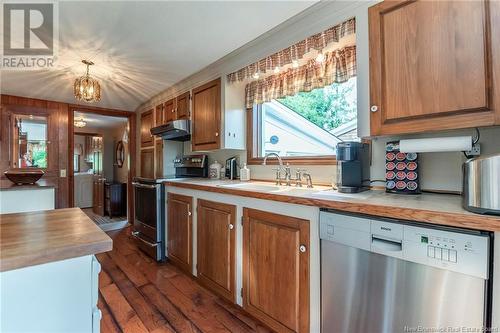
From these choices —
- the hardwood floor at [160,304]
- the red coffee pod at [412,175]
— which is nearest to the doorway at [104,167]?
the hardwood floor at [160,304]

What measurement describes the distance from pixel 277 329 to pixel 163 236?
1.75 m

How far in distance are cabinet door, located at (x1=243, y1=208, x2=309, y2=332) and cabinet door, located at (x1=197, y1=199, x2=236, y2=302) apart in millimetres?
154

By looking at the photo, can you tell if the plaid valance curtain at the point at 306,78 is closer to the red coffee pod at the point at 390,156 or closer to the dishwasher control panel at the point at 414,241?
the red coffee pod at the point at 390,156

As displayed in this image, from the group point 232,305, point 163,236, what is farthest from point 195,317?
point 163,236

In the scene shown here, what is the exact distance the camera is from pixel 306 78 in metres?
2.02

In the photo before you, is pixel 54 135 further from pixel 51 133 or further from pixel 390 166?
pixel 390 166

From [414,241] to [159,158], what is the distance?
3213 mm

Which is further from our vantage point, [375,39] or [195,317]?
[195,317]

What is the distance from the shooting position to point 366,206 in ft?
3.45

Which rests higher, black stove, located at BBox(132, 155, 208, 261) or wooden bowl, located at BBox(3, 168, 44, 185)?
wooden bowl, located at BBox(3, 168, 44, 185)

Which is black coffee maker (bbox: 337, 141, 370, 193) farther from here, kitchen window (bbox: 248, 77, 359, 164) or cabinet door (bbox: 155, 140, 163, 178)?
Result: cabinet door (bbox: 155, 140, 163, 178)

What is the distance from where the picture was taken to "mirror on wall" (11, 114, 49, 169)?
3.54 meters

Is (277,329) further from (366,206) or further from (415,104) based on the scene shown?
(415,104)

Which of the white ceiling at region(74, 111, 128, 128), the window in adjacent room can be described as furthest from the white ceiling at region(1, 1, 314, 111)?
the white ceiling at region(74, 111, 128, 128)
